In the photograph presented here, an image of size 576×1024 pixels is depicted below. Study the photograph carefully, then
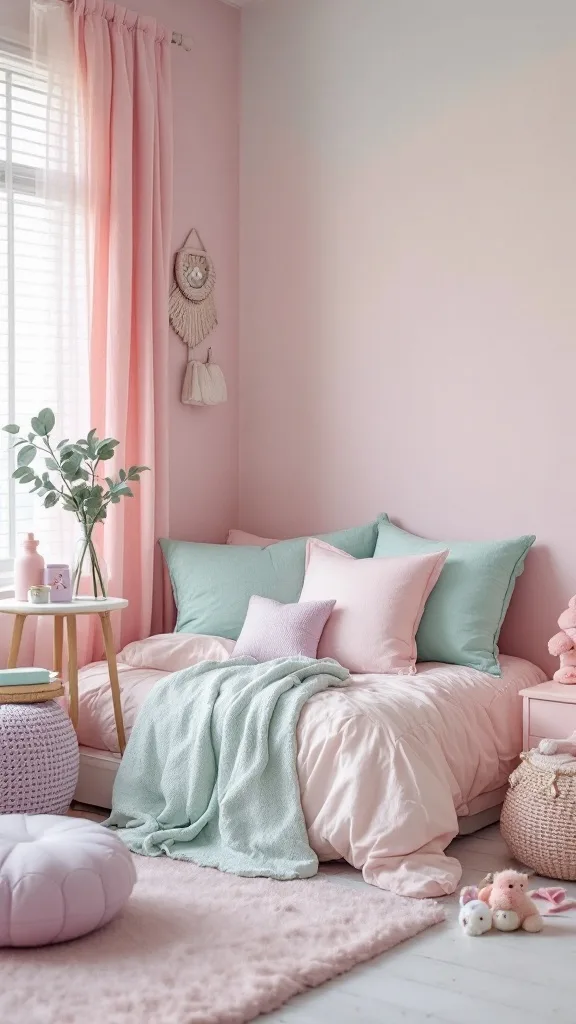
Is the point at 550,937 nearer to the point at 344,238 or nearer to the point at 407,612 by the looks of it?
the point at 407,612

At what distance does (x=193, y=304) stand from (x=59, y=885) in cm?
252

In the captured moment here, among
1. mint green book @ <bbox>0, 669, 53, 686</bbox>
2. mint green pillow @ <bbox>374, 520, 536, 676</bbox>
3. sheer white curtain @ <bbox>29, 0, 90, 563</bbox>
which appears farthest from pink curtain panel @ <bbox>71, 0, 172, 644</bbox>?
mint green pillow @ <bbox>374, 520, 536, 676</bbox>

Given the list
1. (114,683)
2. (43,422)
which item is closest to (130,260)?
(43,422)

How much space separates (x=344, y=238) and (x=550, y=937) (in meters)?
2.63

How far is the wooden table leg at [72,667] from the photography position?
11.5ft

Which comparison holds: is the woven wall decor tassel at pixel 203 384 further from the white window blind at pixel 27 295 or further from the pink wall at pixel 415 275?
the white window blind at pixel 27 295

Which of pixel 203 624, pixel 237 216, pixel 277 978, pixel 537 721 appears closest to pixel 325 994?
pixel 277 978

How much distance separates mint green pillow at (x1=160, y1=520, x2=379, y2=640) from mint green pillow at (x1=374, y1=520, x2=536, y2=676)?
0.44 metres

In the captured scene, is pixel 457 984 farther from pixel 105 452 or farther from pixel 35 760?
pixel 105 452

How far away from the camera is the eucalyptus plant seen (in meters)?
3.51

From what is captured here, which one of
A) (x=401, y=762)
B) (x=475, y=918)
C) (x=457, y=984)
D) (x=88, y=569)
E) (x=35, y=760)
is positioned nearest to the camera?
(x=457, y=984)

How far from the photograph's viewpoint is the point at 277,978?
2266mm

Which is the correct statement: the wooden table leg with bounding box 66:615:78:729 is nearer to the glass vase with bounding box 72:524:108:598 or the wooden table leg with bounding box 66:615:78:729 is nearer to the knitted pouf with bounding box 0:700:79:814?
the glass vase with bounding box 72:524:108:598

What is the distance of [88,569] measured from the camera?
12.7ft
